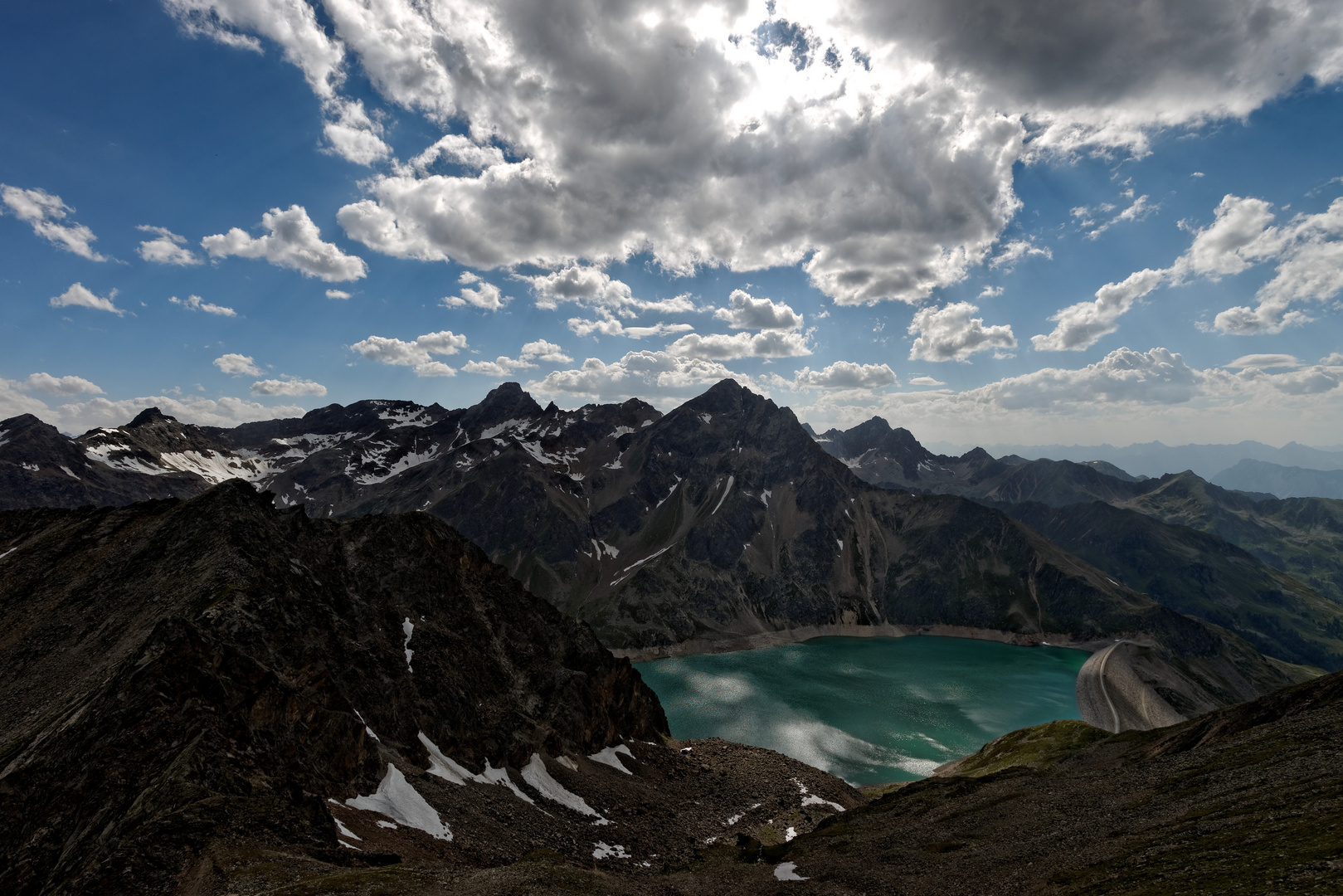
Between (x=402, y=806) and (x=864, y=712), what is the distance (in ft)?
448

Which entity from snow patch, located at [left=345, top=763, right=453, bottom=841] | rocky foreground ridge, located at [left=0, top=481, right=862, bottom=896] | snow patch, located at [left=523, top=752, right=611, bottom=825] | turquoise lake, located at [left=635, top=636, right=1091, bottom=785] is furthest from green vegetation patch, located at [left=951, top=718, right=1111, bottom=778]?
snow patch, located at [left=345, top=763, right=453, bottom=841]

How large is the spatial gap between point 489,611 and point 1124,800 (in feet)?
256

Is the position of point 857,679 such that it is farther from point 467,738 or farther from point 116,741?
point 116,741

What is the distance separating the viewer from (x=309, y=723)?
1847 inches

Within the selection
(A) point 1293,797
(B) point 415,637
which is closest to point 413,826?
(B) point 415,637

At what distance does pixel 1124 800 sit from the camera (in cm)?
4494

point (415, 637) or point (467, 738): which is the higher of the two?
point (415, 637)

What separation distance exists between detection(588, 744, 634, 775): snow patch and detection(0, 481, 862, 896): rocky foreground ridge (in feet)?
1.73

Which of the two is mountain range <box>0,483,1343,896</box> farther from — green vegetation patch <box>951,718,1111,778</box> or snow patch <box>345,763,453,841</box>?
green vegetation patch <box>951,718,1111,778</box>

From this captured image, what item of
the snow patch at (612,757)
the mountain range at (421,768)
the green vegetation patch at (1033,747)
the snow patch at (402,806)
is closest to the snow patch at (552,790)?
the mountain range at (421,768)

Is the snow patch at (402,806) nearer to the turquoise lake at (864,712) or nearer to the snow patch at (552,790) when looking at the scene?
the snow patch at (552,790)

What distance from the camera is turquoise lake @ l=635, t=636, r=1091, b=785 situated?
127m

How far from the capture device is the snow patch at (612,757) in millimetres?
81819

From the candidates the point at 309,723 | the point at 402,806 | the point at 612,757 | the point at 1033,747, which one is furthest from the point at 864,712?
the point at 309,723
